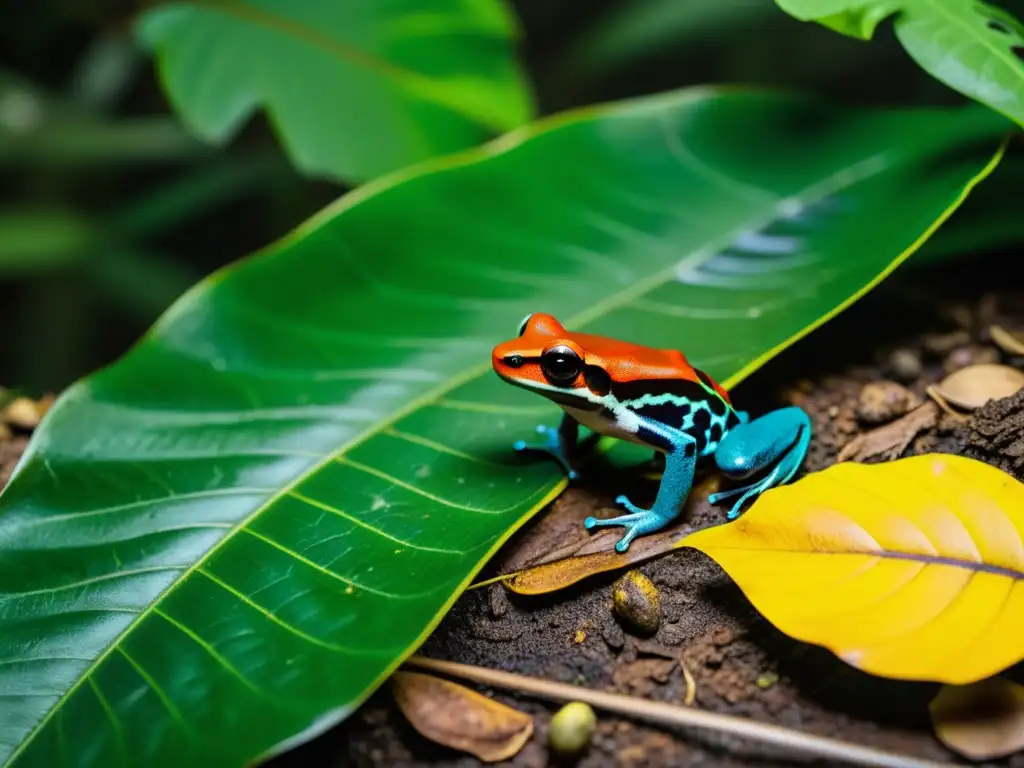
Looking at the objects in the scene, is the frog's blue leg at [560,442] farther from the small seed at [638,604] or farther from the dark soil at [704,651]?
the small seed at [638,604]

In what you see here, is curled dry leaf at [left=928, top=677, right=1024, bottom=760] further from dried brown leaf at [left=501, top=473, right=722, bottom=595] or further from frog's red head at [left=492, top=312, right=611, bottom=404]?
frog's red head at [left=492, top=312, right=611, bottom=404]

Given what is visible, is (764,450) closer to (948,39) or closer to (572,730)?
(572,730)

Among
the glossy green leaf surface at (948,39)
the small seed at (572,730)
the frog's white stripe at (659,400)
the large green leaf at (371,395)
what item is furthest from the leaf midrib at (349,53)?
the small seed at (572,730)

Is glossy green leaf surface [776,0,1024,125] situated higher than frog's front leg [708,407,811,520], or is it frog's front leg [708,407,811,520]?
glossy green leaf surface [776,0,1024,125]

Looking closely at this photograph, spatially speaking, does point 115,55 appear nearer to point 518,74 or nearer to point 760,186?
point 518,74

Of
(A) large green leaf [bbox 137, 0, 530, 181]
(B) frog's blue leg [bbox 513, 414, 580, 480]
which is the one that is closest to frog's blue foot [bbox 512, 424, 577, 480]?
(B) frog's blue leg [bbox 513, 414, 580, 480]

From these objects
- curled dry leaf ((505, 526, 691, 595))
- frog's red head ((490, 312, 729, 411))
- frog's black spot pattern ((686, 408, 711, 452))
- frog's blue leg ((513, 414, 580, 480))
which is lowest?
curled dry leaf ((505, 526, 691, 595))

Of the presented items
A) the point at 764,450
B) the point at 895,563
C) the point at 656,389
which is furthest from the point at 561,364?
the point at 895,563
